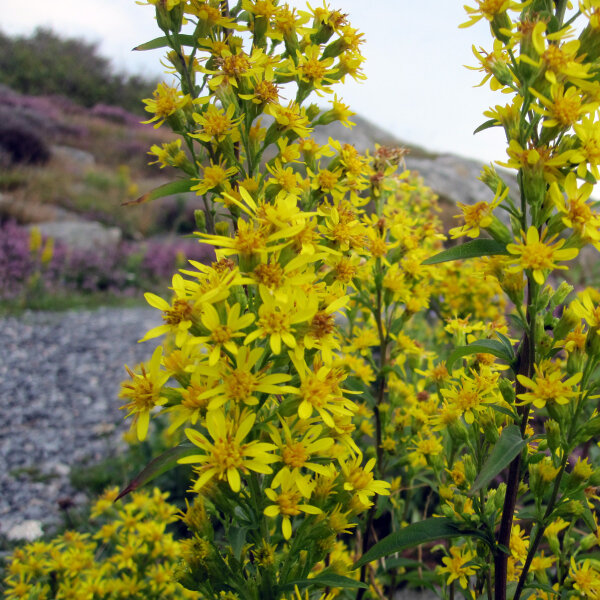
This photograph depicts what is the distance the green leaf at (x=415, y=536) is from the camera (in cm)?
121

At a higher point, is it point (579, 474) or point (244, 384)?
point (244, 384)

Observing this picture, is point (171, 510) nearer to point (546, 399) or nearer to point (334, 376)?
point (334, 376)

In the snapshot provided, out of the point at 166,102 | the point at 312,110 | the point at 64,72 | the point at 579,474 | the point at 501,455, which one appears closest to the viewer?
the point at 501,455

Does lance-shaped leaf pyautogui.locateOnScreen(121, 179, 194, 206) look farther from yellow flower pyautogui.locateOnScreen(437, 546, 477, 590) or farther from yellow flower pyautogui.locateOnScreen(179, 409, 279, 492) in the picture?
yellow flower pyautogui.locateOnScreen(437, 546, 477, 590)

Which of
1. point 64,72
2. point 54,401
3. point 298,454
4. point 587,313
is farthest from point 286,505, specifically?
point 64,72

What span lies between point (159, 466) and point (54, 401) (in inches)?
205

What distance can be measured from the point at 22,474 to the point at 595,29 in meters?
4.99

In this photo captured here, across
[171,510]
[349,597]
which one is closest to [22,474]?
[171,510]

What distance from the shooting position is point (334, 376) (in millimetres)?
1256

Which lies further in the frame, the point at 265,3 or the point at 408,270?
the point at 408,270

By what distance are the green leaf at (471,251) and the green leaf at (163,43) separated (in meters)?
1.04

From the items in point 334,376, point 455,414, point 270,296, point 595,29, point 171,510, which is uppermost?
point 595,29

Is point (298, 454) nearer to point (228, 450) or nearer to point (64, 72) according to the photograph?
point (228, 450)

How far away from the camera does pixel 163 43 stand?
1.67m
